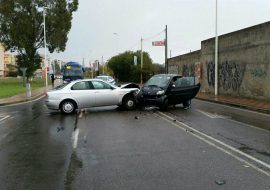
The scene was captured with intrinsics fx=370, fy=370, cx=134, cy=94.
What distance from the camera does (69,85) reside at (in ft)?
54.1

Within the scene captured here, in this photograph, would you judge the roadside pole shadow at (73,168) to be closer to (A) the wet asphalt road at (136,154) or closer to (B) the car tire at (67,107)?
(A) the wet asphalt road at (136,154)

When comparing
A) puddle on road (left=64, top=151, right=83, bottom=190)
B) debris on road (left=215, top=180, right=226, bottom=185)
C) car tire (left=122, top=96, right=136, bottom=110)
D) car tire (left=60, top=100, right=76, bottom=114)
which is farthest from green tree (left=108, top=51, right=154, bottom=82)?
debris on road (left=215, top=180, right=226, bottom=185)

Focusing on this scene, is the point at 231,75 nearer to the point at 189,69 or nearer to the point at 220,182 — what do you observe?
the point at 189,69

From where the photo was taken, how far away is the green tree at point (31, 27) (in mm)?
57875

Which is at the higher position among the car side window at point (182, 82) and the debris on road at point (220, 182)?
the car side window at point (182, 82)

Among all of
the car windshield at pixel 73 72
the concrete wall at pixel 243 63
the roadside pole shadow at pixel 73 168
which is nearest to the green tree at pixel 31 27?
the car windshield at pixel 73 72

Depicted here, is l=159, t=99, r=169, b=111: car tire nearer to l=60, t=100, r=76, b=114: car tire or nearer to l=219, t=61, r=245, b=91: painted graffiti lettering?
l=60, t=100, r=76, b=114: car tire

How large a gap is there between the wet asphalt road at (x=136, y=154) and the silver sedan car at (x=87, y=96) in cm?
279

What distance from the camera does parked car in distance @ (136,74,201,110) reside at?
1664cm

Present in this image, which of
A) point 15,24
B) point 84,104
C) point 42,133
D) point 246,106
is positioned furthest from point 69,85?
point 15,24

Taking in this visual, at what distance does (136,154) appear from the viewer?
7.80 m

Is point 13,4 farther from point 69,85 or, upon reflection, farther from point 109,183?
point 109,183

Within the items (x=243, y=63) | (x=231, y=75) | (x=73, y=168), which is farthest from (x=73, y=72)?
(x=73, y=168)

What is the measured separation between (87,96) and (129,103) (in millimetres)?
1990
